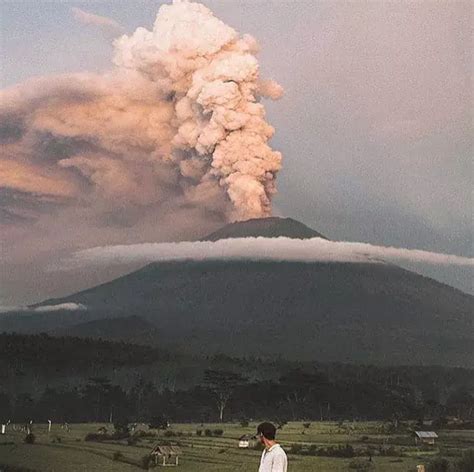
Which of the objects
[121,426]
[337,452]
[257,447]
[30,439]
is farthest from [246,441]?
[30,439]

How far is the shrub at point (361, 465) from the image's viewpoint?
365 inches

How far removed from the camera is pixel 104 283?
32.6ft

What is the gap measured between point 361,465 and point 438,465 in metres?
0.72

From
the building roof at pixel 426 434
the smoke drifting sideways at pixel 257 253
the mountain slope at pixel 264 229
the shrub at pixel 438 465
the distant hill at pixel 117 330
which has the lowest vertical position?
the shrub at pixel 438 465

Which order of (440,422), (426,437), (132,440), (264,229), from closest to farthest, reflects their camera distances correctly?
(132,440), (426,437), (440,422), (264,229)

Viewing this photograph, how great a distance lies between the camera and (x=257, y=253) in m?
9.98

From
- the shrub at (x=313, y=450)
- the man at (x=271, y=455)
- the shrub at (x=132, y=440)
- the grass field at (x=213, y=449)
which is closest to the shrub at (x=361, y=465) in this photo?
the grass field at (x=213, y=449)

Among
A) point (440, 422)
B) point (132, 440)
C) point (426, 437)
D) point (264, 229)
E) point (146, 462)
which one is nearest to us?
point (146, 462)

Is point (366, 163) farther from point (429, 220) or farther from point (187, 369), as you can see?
point (187, 369)

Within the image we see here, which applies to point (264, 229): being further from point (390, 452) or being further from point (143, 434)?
point (390, 452)

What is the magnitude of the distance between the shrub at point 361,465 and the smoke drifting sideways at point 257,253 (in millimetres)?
1859

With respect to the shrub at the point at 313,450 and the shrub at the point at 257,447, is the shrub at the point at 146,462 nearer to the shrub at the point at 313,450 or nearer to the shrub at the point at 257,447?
the shrub at the point at 257,447

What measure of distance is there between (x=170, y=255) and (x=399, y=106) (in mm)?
2619

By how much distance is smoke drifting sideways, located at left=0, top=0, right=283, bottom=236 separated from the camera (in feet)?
32.4
